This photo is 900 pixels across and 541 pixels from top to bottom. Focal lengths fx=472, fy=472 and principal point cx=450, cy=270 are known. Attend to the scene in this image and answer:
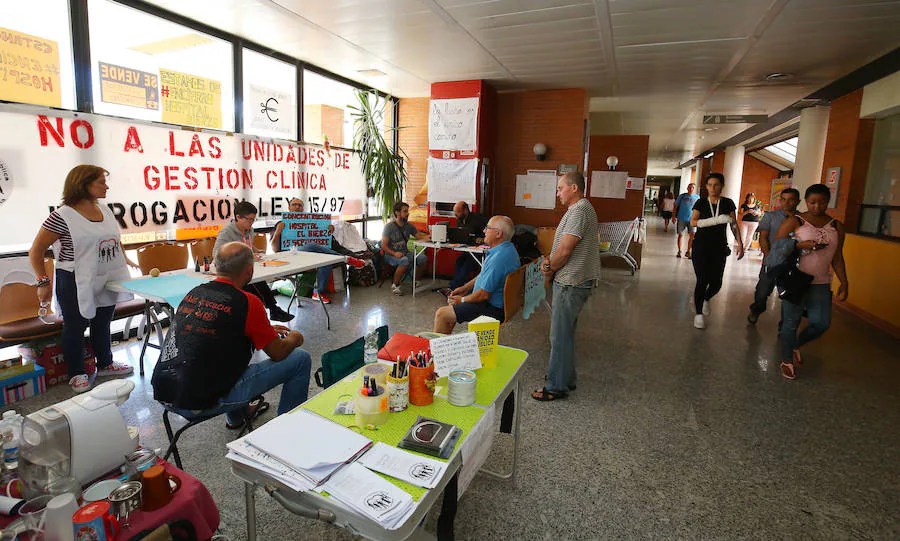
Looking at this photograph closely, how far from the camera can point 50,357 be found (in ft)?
10.8

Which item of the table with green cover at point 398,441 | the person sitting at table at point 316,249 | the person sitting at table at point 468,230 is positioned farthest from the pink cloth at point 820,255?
the person sitting at table at point 316,249

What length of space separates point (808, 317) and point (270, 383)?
3.93 meters

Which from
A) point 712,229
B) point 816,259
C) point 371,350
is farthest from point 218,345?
point 712,229

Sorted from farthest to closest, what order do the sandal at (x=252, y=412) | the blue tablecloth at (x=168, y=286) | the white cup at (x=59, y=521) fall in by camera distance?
1. the blue tablecloth at (x=168, y=286)
2. the sandal at (x=252, y=412)
3. the white cup at (x=59, y=521)

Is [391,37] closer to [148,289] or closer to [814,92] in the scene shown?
[148,289]

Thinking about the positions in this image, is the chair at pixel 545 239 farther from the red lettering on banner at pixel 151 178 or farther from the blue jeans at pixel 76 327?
the blue jeans at pixel 76 327

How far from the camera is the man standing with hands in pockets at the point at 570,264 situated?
304 cm

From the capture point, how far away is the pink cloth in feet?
11.7

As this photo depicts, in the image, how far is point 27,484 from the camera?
123 cm

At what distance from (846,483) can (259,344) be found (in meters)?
3.06

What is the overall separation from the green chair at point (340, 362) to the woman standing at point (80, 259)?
214 centimetres

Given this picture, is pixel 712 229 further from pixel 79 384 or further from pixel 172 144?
pixel 79 384

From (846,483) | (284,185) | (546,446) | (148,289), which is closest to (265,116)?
(284,185)

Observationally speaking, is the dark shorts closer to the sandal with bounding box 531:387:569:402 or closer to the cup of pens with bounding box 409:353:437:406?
the sandal with bounding box 531:387:569:402
